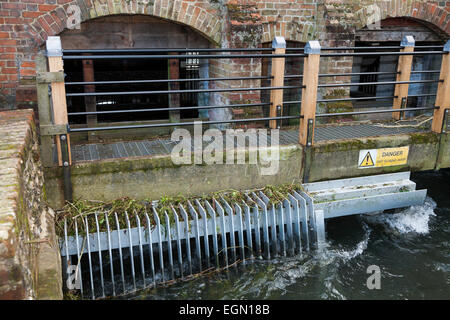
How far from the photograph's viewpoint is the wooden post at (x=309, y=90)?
4551 mm

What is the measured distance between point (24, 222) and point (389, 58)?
8.82 metres

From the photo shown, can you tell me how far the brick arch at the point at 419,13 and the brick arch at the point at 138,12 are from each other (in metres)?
3.01

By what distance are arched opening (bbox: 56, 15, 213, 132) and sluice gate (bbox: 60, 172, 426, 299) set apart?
10.6 feet

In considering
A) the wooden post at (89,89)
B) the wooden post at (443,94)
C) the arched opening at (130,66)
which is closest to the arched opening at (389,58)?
the wooden post at (443,94)

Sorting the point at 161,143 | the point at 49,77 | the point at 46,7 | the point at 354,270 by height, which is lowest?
the point at 354,270

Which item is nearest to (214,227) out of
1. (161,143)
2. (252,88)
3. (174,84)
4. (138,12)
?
(161,143)

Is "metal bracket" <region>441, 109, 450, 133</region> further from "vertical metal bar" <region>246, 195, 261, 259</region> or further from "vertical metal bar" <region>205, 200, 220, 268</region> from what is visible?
"vertical metal bar" <region>205, 200, 220, 268</region>

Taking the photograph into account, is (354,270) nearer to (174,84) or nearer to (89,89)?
(174,84)

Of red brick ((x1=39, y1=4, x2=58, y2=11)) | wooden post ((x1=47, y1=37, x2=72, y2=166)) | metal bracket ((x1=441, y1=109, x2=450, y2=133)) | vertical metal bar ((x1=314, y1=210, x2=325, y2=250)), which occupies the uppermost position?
red brick ((x1=39, y1=4, x2=58, y2=11))

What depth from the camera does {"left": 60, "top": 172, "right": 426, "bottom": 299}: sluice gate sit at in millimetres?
3936

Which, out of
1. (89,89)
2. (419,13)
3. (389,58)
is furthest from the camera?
(389,58)

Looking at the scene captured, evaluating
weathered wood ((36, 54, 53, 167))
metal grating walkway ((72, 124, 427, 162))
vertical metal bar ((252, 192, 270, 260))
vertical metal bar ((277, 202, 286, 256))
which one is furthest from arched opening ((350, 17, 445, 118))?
weathered wood ((36, 54, 53, 167))

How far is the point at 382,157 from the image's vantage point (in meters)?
5.20

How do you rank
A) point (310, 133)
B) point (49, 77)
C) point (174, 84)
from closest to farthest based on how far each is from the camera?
point (49, 77), point (310, 133), point (174, 84)
